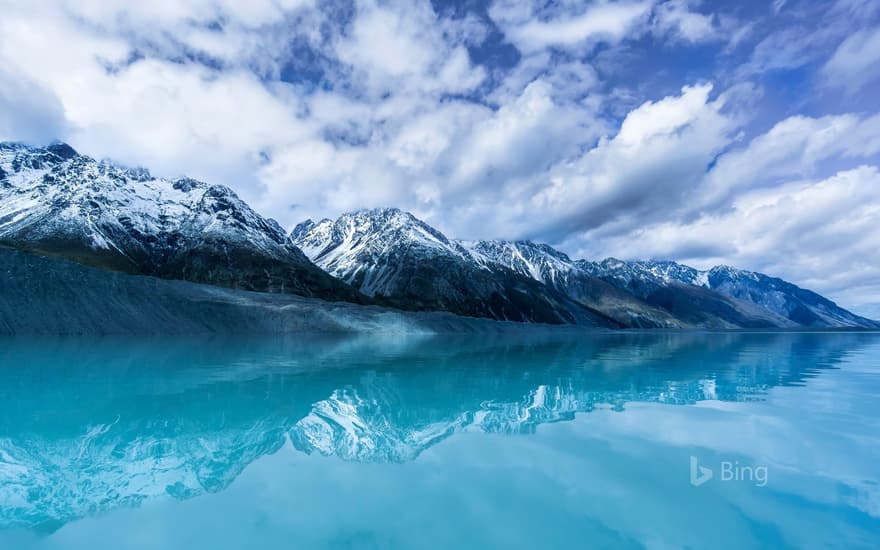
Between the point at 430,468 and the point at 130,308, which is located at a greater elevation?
the point at 130,308

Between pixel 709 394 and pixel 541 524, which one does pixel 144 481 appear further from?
pixel 709 394

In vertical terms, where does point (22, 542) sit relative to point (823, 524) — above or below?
below

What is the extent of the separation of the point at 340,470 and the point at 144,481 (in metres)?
5.57

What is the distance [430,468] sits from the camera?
14.1m

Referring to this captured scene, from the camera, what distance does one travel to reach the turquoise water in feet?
32.9

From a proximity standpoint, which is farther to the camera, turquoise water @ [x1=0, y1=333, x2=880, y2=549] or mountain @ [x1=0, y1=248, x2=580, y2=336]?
mountain @ [x1=0, y1=248, x2=580, y2=336]

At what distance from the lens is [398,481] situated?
13000 millimetres

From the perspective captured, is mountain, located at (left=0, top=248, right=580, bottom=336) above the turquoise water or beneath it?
above

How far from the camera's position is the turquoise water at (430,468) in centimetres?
1003

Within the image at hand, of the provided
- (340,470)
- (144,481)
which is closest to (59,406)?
(144,481)

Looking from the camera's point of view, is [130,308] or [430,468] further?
[130,308]

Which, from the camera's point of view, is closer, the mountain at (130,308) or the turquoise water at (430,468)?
the turquoise water at (430,468)

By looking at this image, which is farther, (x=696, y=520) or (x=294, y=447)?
A: (x=294, y=447)

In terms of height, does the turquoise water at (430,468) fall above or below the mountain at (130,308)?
below
